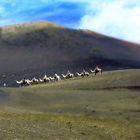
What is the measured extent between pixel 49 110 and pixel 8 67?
184ft

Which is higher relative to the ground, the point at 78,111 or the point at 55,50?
the point at 55,50

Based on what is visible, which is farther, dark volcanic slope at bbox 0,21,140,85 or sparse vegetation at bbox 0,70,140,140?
dark volcanic slope at bbox 0,21,140,85

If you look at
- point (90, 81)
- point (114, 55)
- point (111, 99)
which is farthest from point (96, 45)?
point (111, 99)

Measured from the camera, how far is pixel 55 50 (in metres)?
96.4

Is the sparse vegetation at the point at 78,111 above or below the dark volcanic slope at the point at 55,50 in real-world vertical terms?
below

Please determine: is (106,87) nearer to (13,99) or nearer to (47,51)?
(13,99)

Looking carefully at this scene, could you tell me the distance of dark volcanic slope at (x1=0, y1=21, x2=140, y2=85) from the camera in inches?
3499

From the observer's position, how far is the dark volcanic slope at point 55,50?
88875mm

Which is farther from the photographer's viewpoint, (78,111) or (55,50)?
(55,50)

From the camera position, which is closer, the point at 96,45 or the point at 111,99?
the point at 111,99

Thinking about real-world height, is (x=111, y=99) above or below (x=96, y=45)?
below

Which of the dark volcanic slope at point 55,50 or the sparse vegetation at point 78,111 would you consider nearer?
the sparse vegetation at point 78,111

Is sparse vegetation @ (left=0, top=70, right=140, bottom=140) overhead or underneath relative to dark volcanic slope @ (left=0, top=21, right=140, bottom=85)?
underneath

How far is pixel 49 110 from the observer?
36.1m
